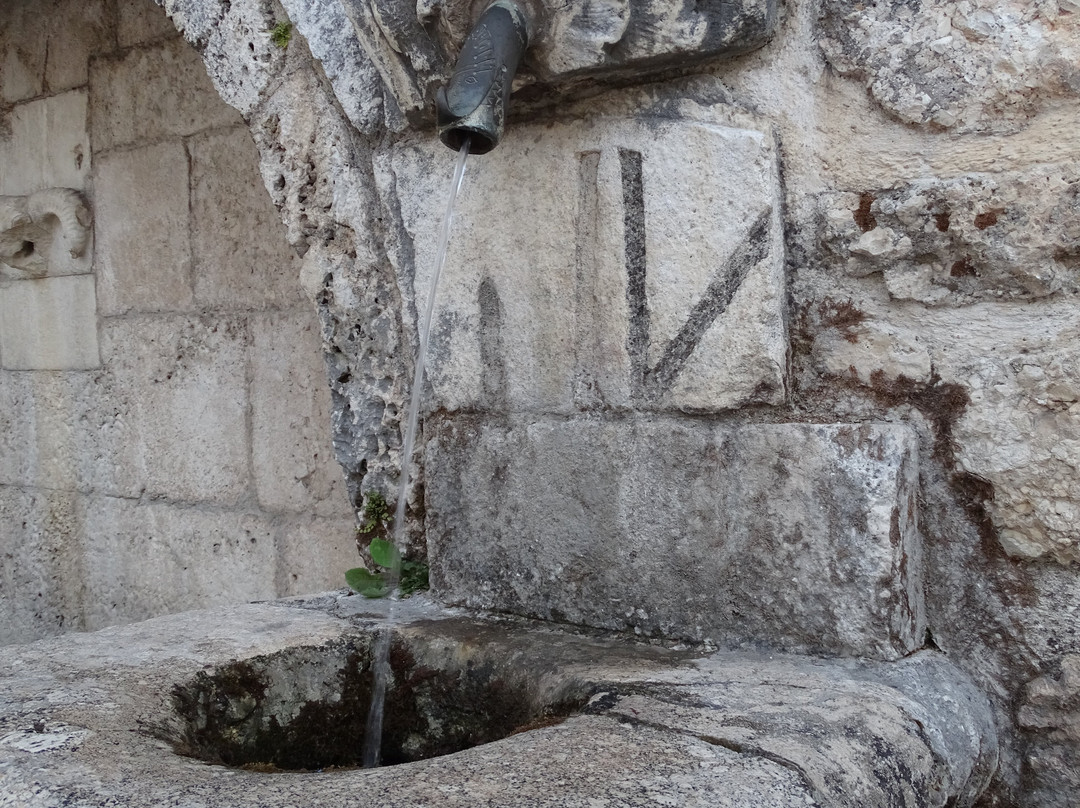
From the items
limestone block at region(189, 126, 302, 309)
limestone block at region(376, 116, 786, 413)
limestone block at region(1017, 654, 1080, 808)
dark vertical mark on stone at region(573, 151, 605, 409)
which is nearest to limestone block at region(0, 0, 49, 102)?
limestone block at region(189, 126, 302, 309)

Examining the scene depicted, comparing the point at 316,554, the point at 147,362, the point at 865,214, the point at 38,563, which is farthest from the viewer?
the point at 38,563

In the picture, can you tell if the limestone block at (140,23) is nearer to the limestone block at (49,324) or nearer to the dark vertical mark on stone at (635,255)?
the limestone block at (49,324)

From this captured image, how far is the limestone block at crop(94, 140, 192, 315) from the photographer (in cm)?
297

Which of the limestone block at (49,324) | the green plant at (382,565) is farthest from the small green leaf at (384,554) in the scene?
the limestone block at (49,324)

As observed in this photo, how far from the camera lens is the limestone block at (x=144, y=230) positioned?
9.74 feet

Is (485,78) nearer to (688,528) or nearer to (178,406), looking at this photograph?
(688,528)

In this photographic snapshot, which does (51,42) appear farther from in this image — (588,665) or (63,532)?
(588,665)

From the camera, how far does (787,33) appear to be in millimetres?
1510

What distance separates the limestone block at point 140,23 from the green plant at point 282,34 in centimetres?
118

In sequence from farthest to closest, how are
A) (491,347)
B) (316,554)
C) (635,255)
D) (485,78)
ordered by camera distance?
1. (316,554)
2. (491,347)
3. (635,255)
4. (485,78)

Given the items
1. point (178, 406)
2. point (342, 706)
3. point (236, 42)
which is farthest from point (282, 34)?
point (178, 406)

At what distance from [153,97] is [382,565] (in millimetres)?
1789

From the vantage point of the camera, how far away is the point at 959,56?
1400 millimetres

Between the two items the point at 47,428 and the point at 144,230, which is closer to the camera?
the point at 144,230
